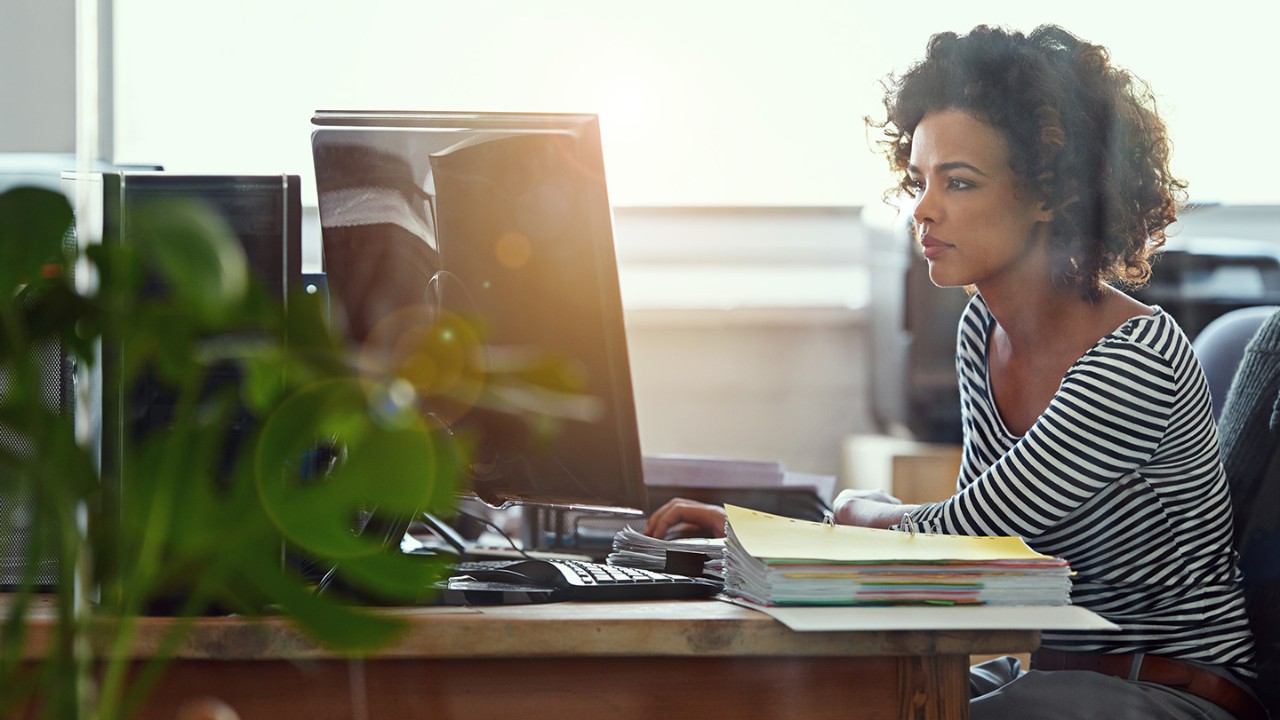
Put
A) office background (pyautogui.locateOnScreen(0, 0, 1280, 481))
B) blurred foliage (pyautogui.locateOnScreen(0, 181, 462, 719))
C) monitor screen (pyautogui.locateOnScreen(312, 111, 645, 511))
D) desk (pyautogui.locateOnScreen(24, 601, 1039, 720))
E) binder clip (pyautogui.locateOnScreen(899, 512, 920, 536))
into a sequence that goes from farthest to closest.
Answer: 1. office background (pyautogui.locateOnScreen(0, 0, 1280, 481))
2. binder clip (pyautogui.locateOnScreen(899, 512, 920, 536))
3. monitor screen (pyautogui.locateOnScreen(312, 111, 645, 511))
4. desk (pyautogui.locateOnScreen(24, 601, 1039, 720))
5. blurred foliage (pyautogui.locateOnScreen(0, 181, 462, 719))

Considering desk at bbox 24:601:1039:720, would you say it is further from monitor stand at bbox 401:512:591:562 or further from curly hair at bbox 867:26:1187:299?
curly hair at bbox 867:26:1187:299

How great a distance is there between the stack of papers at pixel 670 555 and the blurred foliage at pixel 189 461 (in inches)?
25.4

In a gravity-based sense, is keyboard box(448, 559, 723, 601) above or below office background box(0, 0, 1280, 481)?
below

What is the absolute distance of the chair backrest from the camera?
1.45 meters

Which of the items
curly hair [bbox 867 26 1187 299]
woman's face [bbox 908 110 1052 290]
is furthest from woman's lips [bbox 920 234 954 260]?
curly hair [bbox 867 26 1187 299]

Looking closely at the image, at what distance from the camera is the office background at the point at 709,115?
2627mm

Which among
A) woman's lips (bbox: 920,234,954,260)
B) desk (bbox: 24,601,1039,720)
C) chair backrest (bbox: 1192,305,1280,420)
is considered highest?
woman's lips (bbox: 920,234,954,260)

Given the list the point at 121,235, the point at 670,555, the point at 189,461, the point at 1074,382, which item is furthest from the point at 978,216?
the point at 189,461

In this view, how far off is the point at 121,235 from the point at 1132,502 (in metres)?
0.97

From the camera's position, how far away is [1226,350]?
1463 millimetres

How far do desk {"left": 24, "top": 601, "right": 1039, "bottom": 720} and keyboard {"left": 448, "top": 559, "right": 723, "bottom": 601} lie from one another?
11 centimetres

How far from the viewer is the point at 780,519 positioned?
0.92 meters

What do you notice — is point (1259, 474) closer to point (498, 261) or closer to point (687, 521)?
point (687, 521)

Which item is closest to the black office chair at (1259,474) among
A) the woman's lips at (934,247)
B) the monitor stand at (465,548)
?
the woman's lips at (934,247)
